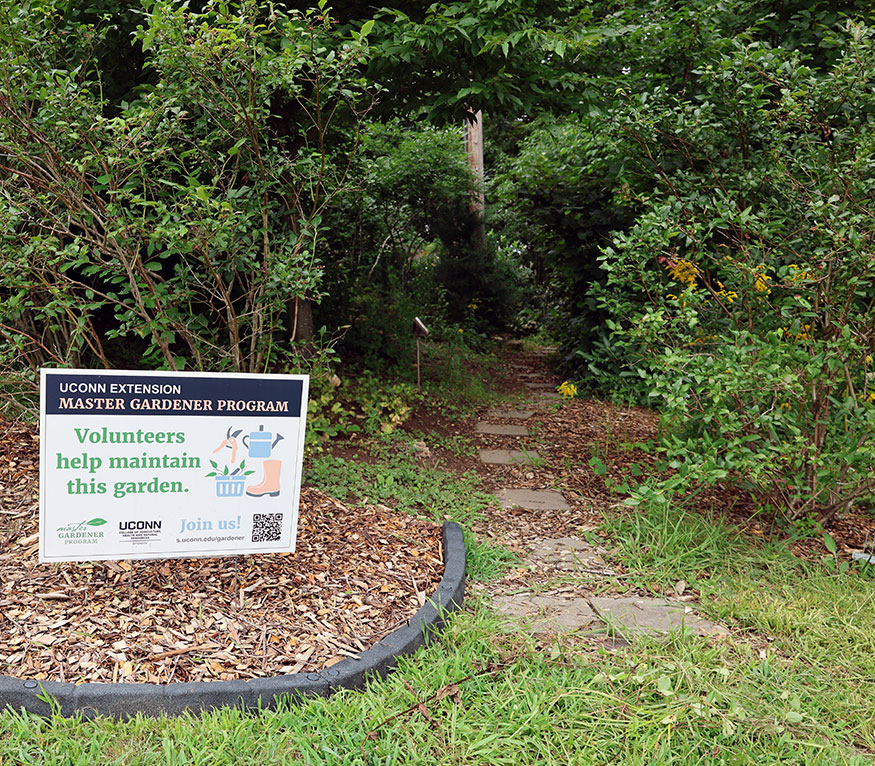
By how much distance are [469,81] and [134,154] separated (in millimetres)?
2291

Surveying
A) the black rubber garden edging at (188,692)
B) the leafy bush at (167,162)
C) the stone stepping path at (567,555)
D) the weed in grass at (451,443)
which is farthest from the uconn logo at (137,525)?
the weed in grass at (451,443)

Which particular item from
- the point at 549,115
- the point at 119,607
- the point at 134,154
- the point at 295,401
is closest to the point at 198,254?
the point at 134,154

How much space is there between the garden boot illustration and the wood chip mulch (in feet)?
1.24

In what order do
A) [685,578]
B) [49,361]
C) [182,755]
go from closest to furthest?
[182,755]
[685,578]
[49,361]

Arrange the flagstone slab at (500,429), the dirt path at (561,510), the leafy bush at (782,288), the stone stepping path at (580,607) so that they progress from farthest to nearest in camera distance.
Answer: the flagstone slab at (500,429) < the leafy bush at (782,288) < the dirt path at (561,510) < the stone stepping path at (580,607)

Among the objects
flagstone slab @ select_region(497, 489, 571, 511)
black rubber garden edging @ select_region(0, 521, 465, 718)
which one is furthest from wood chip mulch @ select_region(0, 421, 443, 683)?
flagstone slab @ select_region(497, 489, 571, 511)

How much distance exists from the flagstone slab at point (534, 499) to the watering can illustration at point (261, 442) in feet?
6.22

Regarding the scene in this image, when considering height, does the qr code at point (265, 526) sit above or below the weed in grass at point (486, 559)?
above

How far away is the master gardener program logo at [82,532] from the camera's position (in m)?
2.47

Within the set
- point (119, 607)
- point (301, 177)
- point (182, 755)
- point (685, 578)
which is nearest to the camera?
point (182, 755)

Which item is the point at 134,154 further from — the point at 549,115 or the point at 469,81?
the point at 549,115

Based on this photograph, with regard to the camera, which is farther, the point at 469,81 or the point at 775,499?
the point at 469,81

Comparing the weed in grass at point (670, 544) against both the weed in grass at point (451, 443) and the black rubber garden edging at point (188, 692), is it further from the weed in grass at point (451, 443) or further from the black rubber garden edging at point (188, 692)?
the weed in grass at point (451, 443)

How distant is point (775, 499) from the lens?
3592 millimetres
